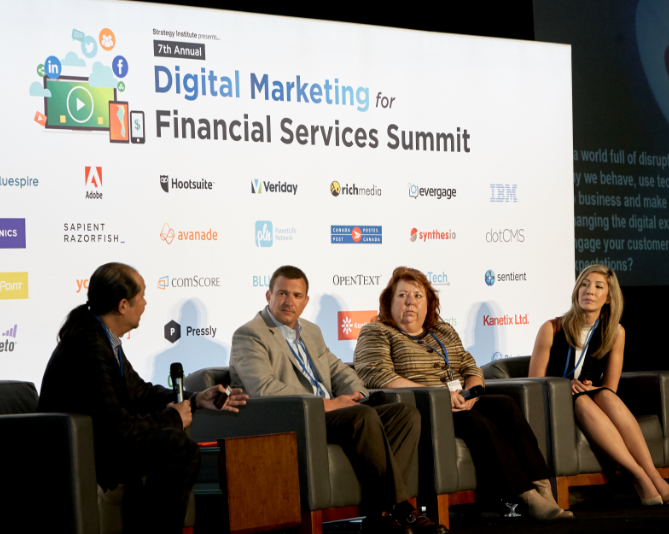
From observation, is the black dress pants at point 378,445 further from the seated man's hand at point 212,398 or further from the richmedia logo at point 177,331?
the richmedia logo at point 177,331

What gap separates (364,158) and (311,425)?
2.05 metres

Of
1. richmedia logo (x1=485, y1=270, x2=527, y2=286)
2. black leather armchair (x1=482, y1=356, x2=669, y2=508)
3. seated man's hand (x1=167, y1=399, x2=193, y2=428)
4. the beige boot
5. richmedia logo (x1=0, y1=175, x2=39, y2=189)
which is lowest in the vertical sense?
the beige boot

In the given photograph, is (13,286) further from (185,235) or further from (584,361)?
(584,361)

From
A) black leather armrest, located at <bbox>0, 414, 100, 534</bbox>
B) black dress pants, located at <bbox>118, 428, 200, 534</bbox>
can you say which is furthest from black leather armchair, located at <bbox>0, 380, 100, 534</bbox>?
black dress pants, located at <bbox>118, 428, 200, 534</bbox>

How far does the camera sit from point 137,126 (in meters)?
4.31

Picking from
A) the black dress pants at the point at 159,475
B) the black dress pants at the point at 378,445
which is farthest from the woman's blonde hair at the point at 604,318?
the black dress pants at the point at 159,475

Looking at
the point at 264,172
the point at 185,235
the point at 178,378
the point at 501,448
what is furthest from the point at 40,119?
the point at 501,448

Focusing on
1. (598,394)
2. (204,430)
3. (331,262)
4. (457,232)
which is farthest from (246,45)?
(598,394)

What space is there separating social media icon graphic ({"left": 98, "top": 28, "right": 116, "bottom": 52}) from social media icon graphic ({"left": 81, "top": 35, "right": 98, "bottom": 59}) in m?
0.03

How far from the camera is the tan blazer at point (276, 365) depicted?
3.54 meters

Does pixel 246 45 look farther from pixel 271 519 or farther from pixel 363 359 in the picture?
pixel 271 519

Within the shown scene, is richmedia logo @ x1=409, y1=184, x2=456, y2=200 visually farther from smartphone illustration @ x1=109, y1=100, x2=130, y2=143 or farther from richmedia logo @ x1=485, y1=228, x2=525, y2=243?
smartphone illustration @ x1=109, y1=100, x2=130, y2=143

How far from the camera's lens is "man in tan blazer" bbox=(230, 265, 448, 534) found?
3.36m

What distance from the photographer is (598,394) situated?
4.12 metres
